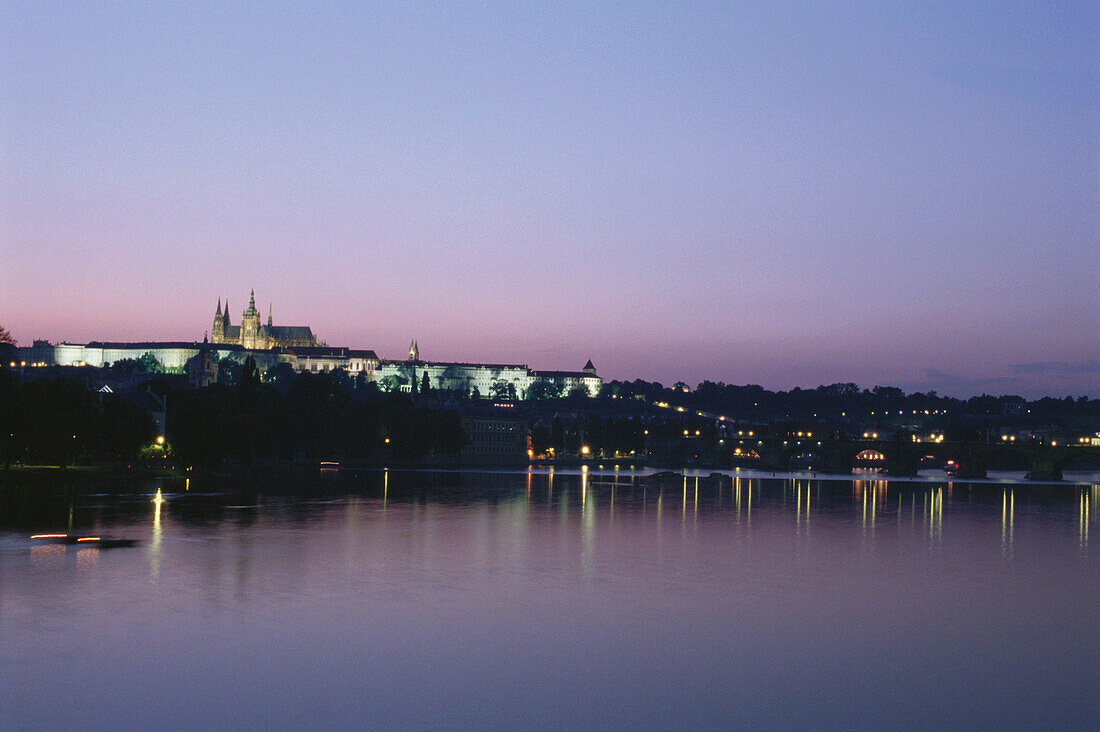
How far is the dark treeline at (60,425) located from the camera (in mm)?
64000

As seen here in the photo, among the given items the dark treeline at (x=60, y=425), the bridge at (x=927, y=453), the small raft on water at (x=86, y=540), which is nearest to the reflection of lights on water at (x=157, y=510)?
the small raft on water at (x=86, y=540)

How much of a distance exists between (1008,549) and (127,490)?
45.7 meters

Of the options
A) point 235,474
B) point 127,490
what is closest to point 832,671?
point 127,490

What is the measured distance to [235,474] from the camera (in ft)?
302

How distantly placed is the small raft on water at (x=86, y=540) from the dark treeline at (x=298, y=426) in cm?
3843

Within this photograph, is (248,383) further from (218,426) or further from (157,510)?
(157,510)

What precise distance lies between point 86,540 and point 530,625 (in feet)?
64.6

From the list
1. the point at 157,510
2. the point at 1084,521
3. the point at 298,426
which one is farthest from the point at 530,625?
the point at 298,426

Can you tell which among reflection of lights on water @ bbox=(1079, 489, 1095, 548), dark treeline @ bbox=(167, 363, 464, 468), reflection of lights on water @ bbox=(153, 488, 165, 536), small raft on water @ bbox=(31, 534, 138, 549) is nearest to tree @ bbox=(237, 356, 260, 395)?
dark treeline @ bbox=(167, 363, 464, 468)

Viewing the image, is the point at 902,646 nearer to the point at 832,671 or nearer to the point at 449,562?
the point at 832,671

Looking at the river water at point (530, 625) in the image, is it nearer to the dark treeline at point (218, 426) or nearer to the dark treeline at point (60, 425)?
the dark treeline at point (60, 425)

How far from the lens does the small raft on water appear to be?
38.4m

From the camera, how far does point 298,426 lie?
113938mm

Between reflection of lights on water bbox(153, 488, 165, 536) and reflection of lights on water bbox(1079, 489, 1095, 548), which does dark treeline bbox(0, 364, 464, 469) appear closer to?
reflection of lights on water bbox(153, 488, 165, 536)
